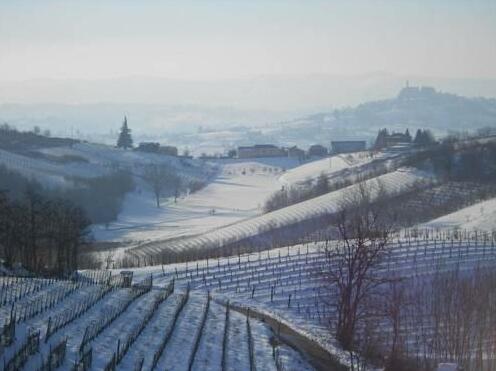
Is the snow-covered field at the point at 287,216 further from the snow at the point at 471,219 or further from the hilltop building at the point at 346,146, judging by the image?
the hilltop building at the point at 346,146

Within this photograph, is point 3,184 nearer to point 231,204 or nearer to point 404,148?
point 231,204

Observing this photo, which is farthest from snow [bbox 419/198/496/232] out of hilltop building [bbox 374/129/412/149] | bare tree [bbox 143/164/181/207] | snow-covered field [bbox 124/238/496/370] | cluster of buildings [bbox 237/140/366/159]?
cluster of buildings [bbox 237/140/366/159]

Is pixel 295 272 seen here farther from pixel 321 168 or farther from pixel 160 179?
pixel 321 168

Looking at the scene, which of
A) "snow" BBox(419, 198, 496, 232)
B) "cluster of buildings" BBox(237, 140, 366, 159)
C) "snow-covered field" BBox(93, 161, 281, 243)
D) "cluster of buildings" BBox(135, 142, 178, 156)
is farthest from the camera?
"cluster of buildings" BBox(237, 140, 366, 159)

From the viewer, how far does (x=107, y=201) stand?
61562 mm

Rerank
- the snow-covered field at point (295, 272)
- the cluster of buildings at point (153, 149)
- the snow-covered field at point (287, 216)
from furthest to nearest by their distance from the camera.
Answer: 1. the cluster of buildings at point (153, 149)
2. the snow-covered field at point (287, 216)
3. the snow-covered field at point (295, 272)

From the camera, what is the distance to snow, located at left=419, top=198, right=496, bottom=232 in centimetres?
3459

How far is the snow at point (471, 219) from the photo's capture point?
3459 cm

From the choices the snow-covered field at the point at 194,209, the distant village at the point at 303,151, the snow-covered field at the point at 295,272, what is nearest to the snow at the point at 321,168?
the snow-covered field at the point at 194,209

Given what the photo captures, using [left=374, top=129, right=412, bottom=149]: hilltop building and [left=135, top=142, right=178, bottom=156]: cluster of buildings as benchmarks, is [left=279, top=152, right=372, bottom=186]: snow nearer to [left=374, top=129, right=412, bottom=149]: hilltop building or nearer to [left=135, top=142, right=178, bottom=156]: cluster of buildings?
[left=374, top=129, right=412, bottom=149]: hilltop building

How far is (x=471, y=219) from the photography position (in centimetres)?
3647

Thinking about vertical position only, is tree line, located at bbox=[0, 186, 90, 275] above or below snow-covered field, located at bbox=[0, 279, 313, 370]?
above

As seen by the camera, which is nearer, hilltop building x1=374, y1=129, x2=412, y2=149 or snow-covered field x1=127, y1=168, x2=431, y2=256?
snow-covered field x1=127, y1=168, x2=431, y2=256

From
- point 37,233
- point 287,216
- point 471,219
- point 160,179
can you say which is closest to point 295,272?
point 37,233
